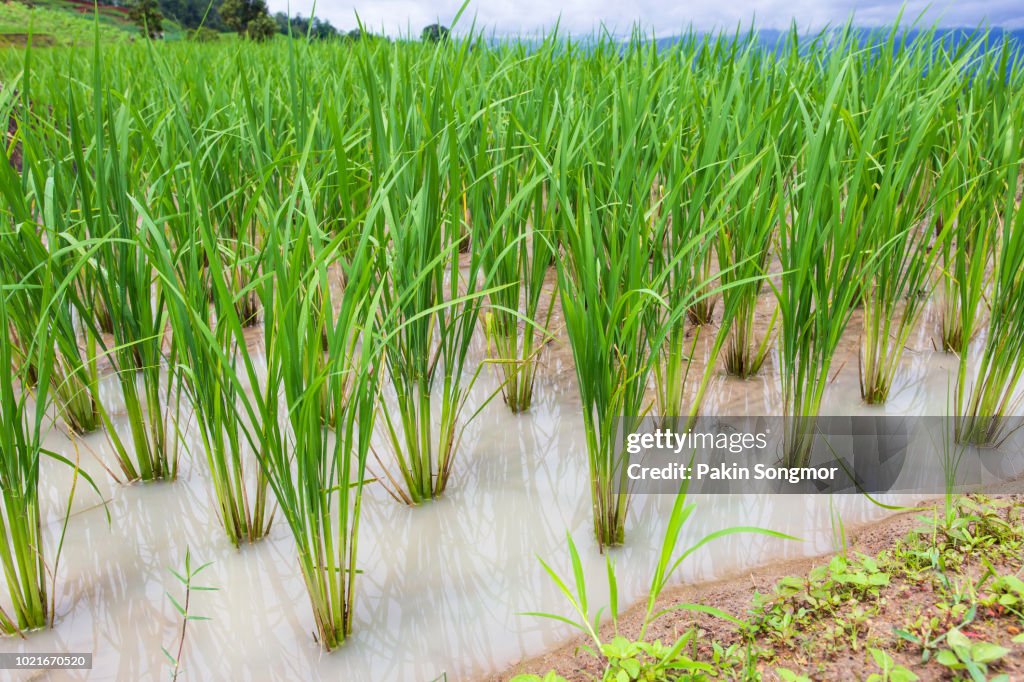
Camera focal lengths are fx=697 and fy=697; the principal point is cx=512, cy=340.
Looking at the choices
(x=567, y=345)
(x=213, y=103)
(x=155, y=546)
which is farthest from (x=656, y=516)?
(x=213, y=103)

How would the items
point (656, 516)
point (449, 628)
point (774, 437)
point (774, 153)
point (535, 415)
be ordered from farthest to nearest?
point (535, 415) → point (774, 437) → point (774, 153) → point (656, 516) → point (449, 628)

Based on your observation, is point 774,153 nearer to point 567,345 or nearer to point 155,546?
point 567,345

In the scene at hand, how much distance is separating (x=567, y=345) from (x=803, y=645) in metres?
1.11

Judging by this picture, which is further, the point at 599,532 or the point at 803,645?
the point at 599,532

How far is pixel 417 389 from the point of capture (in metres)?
1.60

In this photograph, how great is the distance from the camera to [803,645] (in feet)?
3.53

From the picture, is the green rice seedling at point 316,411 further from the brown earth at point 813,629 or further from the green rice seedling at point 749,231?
the green rice seedling at point 749,231

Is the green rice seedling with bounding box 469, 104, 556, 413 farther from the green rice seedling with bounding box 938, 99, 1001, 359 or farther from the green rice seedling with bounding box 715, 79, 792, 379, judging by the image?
the green rice seedling with bounding box 938, 99, 1001, 359

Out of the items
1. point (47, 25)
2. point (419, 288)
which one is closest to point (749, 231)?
point (419, 288)

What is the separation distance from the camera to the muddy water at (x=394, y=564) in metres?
1.15

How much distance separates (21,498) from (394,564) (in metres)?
0.63

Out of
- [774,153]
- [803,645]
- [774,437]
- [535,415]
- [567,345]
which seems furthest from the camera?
[567,345]

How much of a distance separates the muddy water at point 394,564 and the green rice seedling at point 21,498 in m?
0.05

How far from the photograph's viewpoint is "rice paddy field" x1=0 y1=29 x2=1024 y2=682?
1138 millimetres
